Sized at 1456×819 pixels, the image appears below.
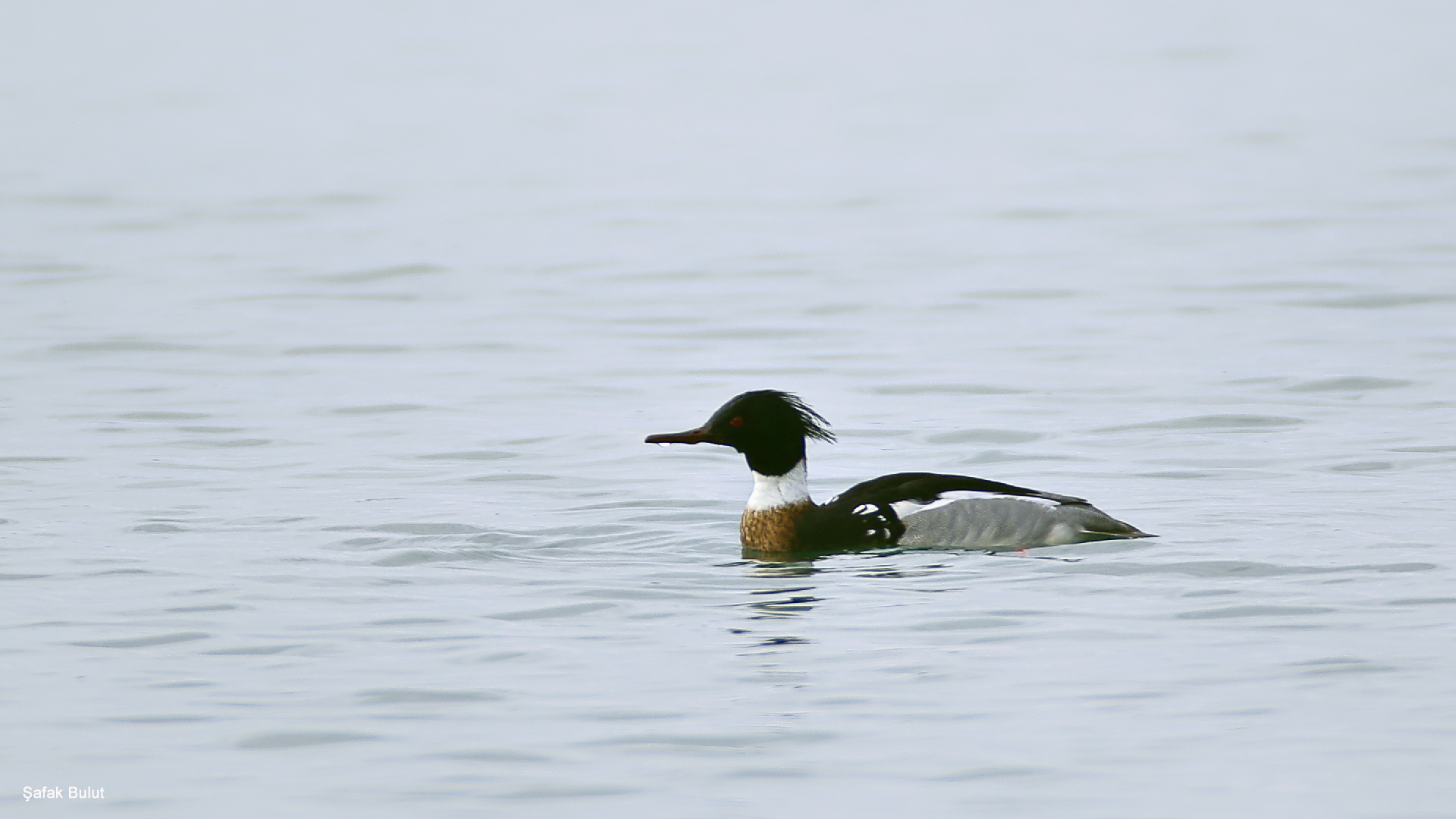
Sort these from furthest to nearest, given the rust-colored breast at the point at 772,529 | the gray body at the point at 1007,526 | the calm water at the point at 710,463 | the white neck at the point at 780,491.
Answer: the white neck at the point at 780,491 → the rust-colored breast at the point at 772,529 → the gray body at the point at 1007,526 → the calm water at the point at 710,463

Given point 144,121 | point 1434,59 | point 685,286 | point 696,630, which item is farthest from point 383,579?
point 1434,59

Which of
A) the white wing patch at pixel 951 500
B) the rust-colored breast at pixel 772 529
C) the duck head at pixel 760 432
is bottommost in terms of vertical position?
the rust-colored breast at pixel 772 529

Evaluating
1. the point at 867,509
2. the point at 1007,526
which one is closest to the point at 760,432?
the point at 867,509

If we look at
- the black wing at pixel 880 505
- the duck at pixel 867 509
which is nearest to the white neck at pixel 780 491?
the duck at pixel 867 509

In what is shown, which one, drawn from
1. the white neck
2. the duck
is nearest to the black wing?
the duck

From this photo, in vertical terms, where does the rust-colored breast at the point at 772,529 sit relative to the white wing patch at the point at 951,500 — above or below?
below

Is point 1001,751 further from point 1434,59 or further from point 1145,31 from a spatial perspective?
point 1145,31

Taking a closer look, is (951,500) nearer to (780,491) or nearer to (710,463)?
(780,491)

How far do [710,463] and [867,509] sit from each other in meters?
3.33

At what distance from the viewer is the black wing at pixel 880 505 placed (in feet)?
35.7

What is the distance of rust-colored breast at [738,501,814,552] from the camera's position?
36.3 ft

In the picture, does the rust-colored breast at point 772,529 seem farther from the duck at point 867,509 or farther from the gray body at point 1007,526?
the gray body at point 1007,526

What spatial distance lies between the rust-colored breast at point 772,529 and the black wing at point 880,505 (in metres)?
0.05

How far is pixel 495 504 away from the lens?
40.4ft
